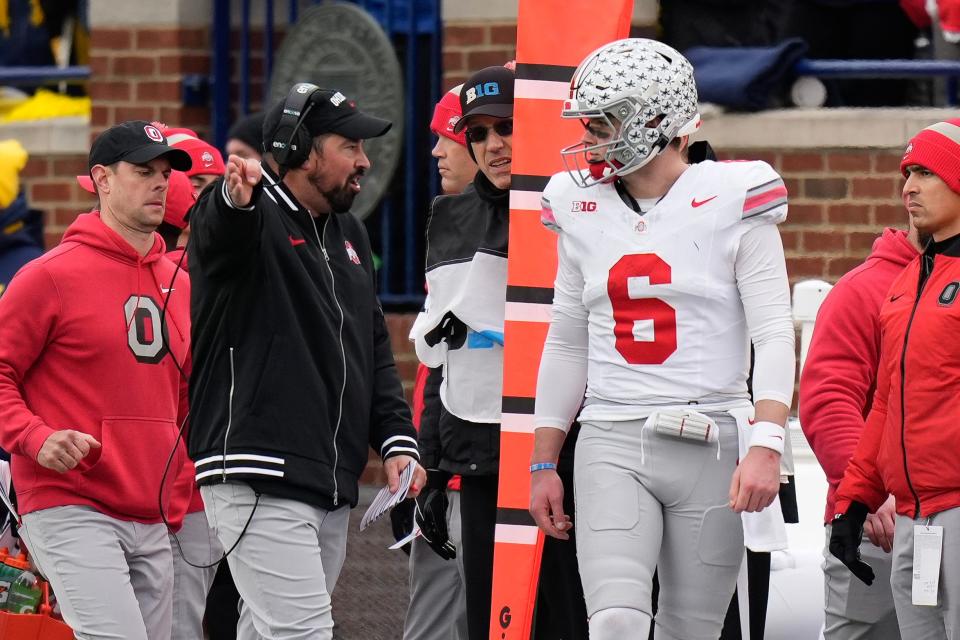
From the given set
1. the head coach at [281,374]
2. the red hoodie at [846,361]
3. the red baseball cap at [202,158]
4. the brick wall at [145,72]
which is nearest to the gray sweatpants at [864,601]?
the red hoodie at [846,361]

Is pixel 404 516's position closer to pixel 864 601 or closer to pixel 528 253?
pixel 528 253

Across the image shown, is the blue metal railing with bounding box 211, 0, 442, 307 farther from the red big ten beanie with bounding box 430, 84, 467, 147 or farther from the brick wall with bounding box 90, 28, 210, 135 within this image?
the red big ten beanie with bounding box 430, 84, 467, 147

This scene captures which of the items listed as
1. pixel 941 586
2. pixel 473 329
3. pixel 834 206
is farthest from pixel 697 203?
pixel 834 206

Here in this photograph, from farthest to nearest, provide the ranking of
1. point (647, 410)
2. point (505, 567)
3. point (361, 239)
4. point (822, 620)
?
point (822, 620) → point (361, 239) → point (505, 567) → point (647, 410)

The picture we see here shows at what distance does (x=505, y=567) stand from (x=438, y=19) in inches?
217

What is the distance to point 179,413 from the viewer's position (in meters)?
6.36

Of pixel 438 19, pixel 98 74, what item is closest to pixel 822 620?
pixel 438 19

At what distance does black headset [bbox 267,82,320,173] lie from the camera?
18.3ft

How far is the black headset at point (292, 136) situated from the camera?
5.59 metres

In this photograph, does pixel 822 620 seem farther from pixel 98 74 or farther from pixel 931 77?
pixel 98 74

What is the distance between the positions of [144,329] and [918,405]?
98.7 inches

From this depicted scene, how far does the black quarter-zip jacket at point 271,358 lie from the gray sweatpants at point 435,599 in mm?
857

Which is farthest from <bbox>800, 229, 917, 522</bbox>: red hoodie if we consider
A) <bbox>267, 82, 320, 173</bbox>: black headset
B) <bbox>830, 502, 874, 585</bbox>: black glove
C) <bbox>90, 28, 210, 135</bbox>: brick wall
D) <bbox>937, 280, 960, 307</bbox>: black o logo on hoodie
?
<bbox>90, 28, 210, 135</bbox>: brick wall

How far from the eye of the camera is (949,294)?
4879 millimetres
